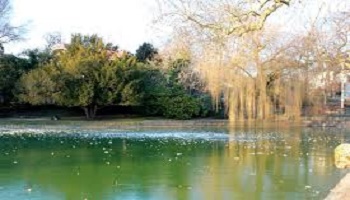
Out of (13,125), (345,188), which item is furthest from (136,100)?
(345,188)

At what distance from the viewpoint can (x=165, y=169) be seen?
1256 cm

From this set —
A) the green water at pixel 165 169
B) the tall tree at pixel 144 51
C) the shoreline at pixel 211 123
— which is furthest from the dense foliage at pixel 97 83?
the green water at pixel 165 169

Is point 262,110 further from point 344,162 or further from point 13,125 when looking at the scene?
point 344,162

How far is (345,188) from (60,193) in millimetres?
4489

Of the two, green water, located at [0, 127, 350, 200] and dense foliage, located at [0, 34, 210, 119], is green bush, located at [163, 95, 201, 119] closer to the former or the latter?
dense foliage, located at [0, 34, 210, 119]

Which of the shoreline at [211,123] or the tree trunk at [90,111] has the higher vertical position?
the tree trunk at [90,111]

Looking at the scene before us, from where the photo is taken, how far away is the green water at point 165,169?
9664 mm

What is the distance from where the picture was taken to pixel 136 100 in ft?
109

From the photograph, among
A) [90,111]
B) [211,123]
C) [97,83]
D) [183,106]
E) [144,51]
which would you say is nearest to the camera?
[211,123]

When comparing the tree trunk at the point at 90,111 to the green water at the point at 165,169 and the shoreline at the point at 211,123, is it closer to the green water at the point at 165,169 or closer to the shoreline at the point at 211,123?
the shoreline at the point at 211,123

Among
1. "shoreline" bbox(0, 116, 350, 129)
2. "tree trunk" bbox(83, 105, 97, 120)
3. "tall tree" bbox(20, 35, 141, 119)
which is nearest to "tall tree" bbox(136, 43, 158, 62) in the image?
"tall tree" bbox(20, 35, 141, 119)

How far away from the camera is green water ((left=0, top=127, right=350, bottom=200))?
966 centimetres

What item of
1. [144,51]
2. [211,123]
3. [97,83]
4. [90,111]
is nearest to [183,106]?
[211,123]

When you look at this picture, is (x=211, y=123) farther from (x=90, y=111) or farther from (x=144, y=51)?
(x=144, y=51)
